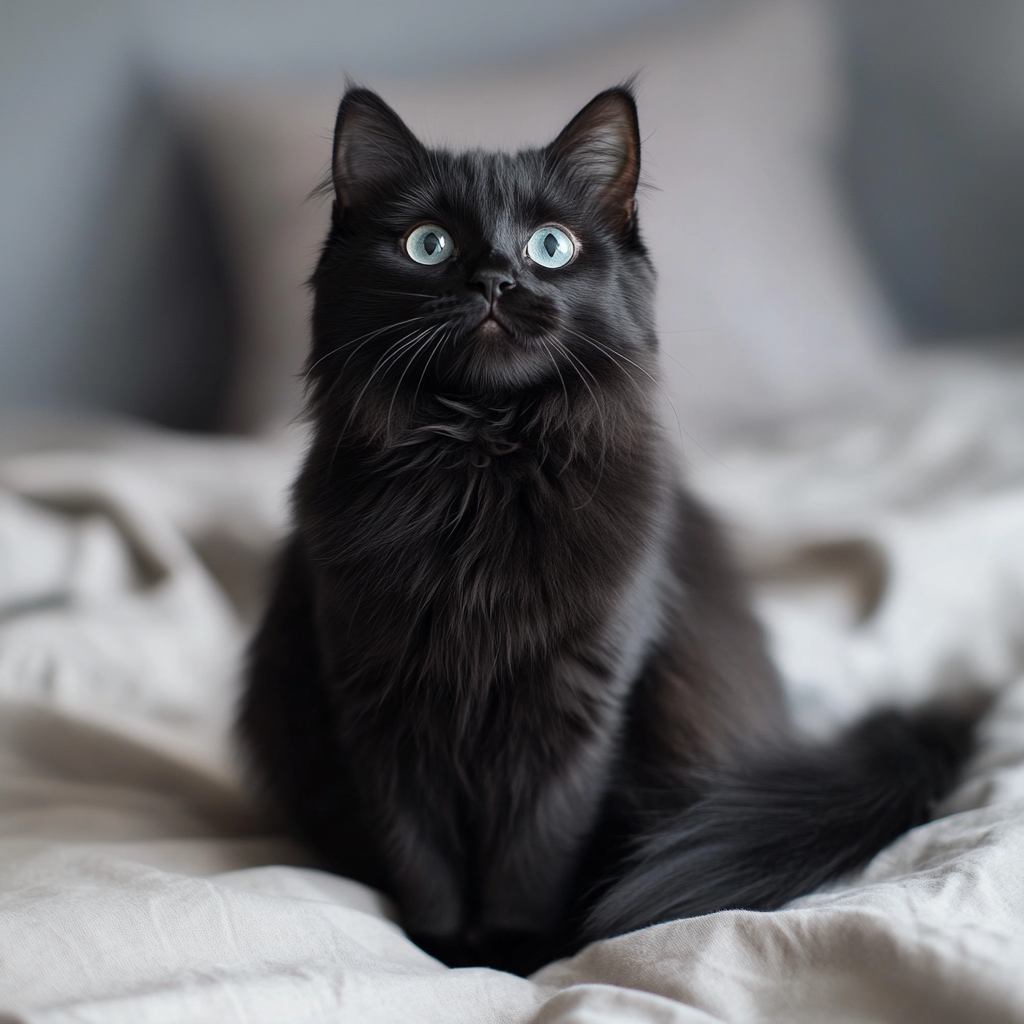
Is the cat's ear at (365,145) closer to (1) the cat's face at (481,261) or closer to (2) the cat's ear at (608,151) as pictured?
(1) the cat's face at (481,261)

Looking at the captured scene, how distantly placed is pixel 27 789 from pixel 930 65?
309 cm

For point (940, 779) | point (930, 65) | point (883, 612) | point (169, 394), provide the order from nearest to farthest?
point (940, 779), point (883, 612), point (169, 394), point (930, 65)

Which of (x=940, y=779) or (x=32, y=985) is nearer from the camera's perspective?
(x=32, y=985)

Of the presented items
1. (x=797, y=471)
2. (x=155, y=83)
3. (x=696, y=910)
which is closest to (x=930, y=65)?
(x=797, y=471)

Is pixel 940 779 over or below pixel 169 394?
below

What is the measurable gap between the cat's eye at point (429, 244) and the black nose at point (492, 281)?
9 cm

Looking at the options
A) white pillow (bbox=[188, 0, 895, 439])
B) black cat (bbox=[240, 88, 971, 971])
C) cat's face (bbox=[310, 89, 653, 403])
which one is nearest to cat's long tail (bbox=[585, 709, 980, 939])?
black cat (bbox=[240, 88, 971, 971])

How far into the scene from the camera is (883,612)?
1643mm

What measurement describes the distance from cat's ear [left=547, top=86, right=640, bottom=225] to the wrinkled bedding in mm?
793

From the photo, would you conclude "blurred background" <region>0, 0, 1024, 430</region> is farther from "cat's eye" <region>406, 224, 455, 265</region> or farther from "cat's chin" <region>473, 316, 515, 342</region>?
"cat's chin" <region>473, 316, 515, 342</region>

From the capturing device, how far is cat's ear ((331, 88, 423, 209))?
1094mm

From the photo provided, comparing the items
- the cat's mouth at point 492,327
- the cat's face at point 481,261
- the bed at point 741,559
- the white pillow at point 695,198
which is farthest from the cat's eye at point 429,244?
the white pillow at point 695,198

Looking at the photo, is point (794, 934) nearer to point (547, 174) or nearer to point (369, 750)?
point (369, 750)

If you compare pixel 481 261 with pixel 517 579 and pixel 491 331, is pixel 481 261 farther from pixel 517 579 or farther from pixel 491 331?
pixel 517 579
